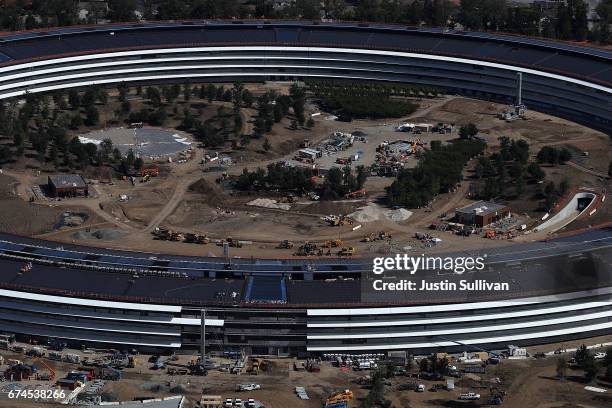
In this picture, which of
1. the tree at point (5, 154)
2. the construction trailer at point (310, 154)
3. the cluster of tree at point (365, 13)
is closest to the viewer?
the tree at point (5, 154)

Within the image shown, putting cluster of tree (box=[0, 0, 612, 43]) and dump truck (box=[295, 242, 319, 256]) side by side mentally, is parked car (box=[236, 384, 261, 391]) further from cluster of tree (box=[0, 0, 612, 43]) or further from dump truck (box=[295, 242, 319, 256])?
cluster of tree (box=[0, 0, 612, 43])

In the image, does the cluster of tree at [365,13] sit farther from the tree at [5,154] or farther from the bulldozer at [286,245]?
the bulldozer at [286,245]

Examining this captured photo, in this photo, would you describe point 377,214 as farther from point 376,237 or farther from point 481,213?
point 481,213

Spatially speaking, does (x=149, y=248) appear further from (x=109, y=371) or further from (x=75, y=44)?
(x=75, y=44)

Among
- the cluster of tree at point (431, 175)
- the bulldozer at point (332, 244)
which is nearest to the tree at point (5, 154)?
the bulldozer at point (332, 244)

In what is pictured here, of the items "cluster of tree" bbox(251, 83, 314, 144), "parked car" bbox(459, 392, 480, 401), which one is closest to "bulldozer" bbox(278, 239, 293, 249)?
"parked car" bbox(459, 392, 480, 401)

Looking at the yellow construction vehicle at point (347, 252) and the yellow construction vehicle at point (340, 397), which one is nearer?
the yellow construction vehicle at point (340, 397)

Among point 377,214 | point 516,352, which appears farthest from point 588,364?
point 377,214

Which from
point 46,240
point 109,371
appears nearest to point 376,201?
point 46,240
